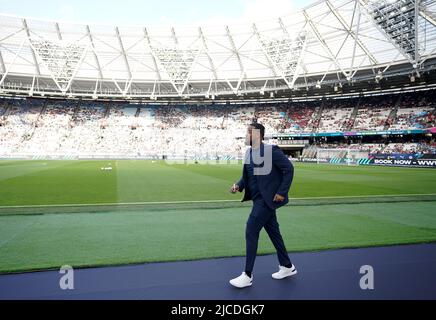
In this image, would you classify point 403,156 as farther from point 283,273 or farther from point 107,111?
point 107,111

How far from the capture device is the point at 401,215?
9.20 metres

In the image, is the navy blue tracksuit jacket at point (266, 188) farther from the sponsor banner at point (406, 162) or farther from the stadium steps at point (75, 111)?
the stadium steps at point (75, 111)

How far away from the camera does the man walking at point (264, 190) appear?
14.3ft

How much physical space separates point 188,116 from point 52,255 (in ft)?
206

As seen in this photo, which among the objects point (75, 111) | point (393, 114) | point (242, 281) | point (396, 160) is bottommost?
point (396, 160)

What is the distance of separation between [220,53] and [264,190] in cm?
5231

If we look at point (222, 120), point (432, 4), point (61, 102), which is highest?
point (432, 4)

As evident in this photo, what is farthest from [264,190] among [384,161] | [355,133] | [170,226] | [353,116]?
[353,116]

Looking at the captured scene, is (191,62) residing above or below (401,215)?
above

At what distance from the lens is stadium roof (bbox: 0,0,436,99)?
40062 millimetres

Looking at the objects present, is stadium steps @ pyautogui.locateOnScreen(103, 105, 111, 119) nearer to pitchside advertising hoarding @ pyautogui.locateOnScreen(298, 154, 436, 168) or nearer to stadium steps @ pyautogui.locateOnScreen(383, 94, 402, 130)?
pitchside advertising hoarding @ pyautogui.locateOnScreen(298, 154, 436, 168)

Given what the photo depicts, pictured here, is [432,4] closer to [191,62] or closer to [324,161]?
[324,161]

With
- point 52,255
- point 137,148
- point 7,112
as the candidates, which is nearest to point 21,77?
point 7,112

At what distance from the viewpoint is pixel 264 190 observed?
4438mm
